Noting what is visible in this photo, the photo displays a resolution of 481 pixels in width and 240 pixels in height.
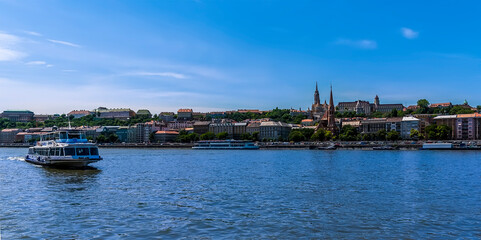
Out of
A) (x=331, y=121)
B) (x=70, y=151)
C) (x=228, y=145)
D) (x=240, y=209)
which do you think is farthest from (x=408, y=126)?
(x=240, y=209)

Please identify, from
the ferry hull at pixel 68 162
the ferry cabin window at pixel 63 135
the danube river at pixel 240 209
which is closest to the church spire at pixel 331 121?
the ferry cabin window at pixel 63 135

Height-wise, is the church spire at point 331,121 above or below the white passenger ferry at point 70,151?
above

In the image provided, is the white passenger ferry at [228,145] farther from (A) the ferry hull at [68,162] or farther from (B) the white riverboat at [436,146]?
(A) the ferry hull at [68,162]

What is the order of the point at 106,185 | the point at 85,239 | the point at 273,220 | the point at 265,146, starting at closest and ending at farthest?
the point at 85,239
the point at 273,220
the point at 106,185
the point at 265,146

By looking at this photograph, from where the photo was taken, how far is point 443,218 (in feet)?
50.2

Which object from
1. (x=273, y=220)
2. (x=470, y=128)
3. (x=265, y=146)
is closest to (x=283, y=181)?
(x=273, y=220)

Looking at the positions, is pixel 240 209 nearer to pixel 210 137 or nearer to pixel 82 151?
pixel 82 151

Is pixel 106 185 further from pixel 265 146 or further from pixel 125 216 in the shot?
pixel 265 146

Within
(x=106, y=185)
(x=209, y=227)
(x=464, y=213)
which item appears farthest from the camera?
(x=106, y=185)

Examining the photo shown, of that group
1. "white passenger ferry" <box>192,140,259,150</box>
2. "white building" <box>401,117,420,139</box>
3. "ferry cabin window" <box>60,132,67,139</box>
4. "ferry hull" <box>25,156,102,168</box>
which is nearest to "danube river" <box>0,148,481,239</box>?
"ferry hull" <box>25,156,102,168</box>

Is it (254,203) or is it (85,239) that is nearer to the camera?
(85,239)

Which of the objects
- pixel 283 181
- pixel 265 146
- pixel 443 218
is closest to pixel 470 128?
pixel 265 146

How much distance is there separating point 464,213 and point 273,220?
720 centimetres

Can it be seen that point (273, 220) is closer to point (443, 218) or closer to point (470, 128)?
point (443, 218)
